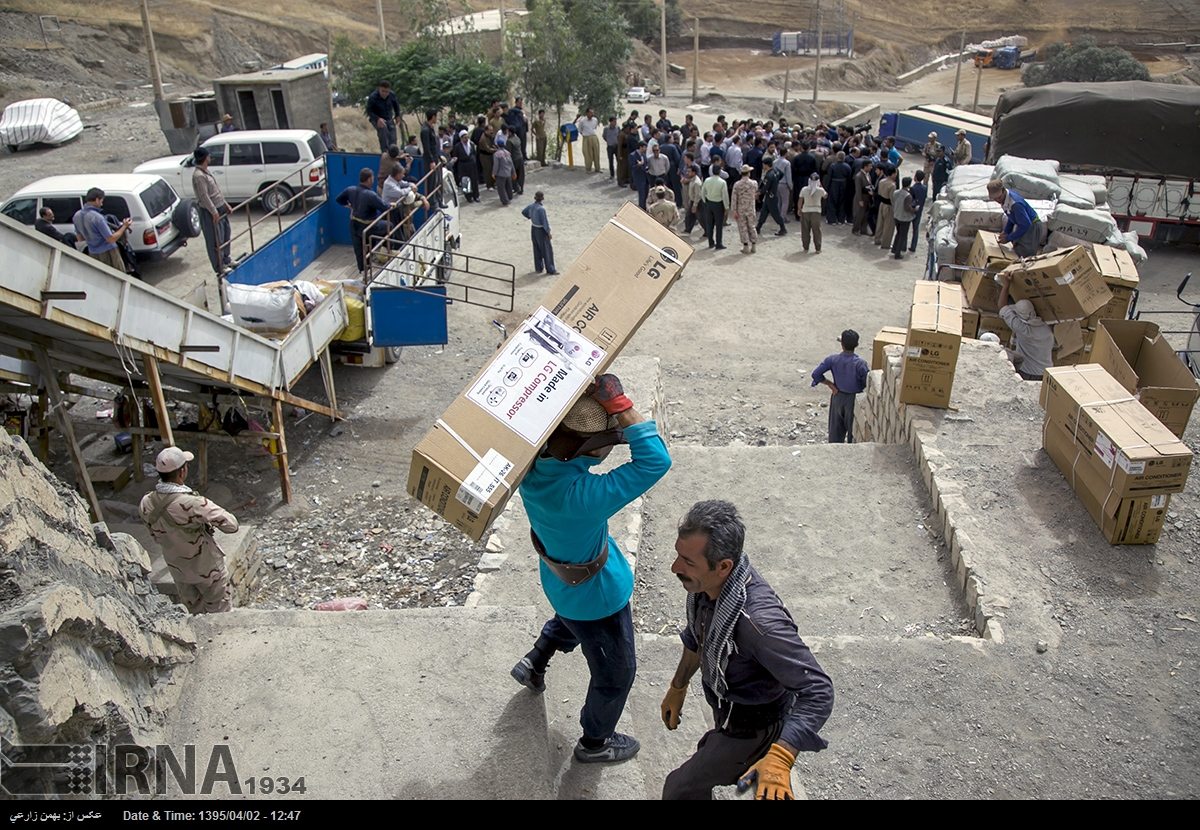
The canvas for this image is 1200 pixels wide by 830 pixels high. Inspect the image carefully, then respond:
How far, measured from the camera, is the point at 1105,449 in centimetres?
555

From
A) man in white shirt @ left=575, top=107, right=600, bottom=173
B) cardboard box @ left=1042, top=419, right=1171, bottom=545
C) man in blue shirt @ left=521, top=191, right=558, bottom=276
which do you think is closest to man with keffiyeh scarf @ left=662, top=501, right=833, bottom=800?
cardboard box @ left=1042, top=419, right=1171, bottom=545

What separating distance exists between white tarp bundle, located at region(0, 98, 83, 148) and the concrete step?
20.7m

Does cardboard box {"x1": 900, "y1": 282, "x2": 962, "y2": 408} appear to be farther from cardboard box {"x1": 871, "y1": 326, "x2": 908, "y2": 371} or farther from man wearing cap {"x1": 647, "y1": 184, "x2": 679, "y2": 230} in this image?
man wearing cap {"x1": 647, "y1": 184, "x2": 679, "y2": 230}

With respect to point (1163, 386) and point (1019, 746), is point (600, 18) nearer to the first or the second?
point (1163, 386)

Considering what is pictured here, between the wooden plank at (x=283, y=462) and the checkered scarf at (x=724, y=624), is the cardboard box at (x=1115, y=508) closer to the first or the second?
the checkered scarf at (x=724, y=624)

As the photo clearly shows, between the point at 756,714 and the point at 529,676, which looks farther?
the point at 529,676

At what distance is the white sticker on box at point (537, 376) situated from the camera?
3.13m

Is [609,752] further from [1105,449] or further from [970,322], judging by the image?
[970,322]

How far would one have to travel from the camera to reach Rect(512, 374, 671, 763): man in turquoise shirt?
3.04 meters

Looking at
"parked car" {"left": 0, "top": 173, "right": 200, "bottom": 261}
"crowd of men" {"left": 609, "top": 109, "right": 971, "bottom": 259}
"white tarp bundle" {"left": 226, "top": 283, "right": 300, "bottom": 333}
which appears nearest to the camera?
"white tarp bundle" {"left": 226, "top": 283, "right": 300, "bottom": 333}

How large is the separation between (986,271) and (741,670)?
26.5 feet

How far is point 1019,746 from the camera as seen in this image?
166 inches

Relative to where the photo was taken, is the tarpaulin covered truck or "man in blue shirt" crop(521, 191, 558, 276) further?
the tarpaulin covered truck

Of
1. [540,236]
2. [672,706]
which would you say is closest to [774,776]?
[672,706]
